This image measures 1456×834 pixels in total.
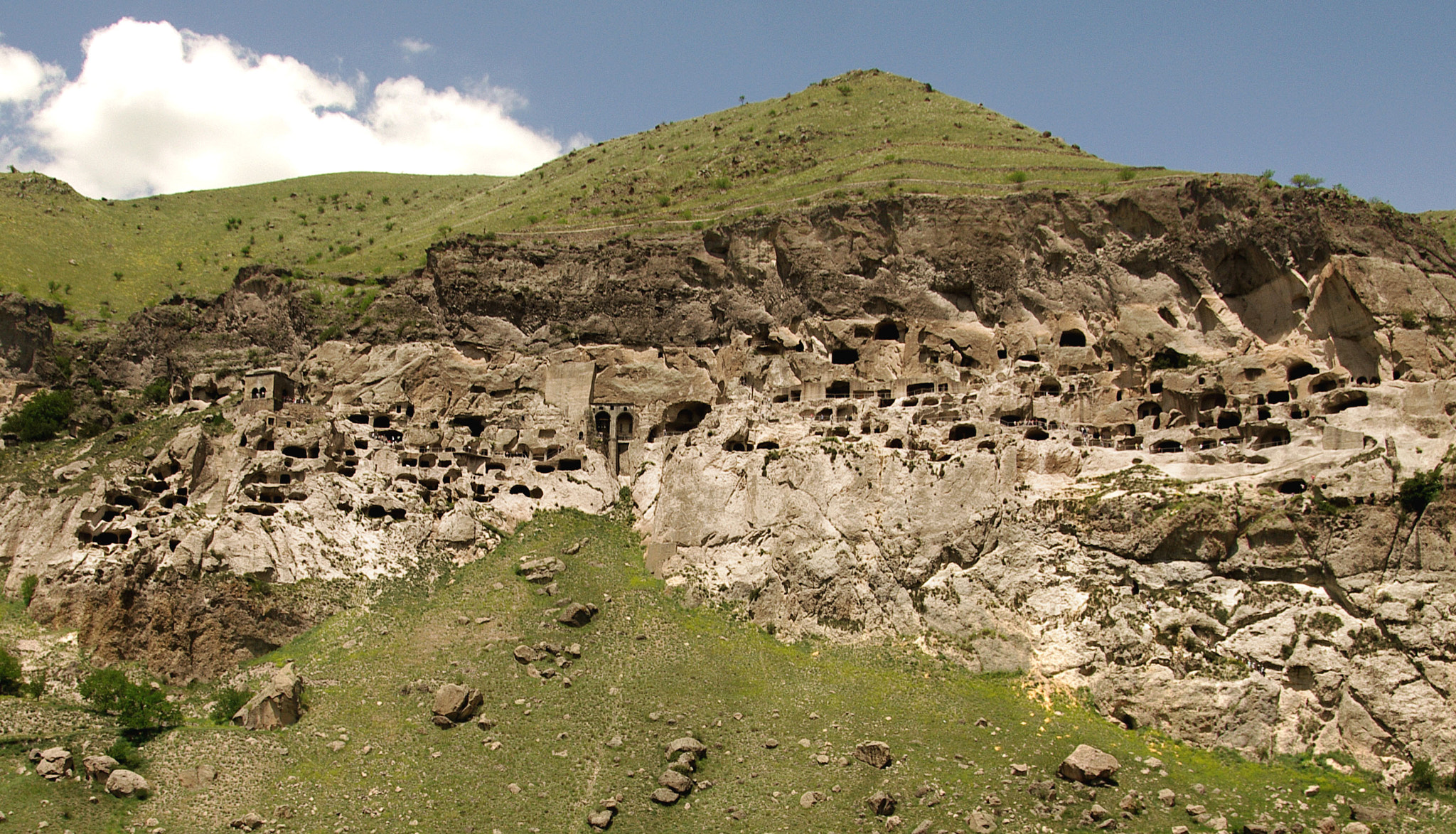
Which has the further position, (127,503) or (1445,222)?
(1445,222)

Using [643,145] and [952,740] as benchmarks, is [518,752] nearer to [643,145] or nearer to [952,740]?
[952,740]

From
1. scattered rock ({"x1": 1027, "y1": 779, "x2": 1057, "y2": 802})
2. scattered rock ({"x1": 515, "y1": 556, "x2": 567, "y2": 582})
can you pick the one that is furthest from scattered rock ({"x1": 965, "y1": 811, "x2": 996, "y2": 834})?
scattered rock ({"x1": 515, "y1": 556, "x2": 567, "y2": 582})

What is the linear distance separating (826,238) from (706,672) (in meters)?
27.8

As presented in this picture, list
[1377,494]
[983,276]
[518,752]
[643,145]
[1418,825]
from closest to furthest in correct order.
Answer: [1418,825]
[518,752]
[1377,494]
[983,276]
[643,145]

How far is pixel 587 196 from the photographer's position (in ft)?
235

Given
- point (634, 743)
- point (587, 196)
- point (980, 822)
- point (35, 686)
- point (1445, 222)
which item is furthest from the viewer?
point (587, 196)

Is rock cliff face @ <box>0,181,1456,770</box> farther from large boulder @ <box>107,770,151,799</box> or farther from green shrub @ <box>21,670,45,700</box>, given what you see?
large boulder @ <box>107,770,151,799</box>

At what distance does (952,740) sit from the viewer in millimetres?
27156

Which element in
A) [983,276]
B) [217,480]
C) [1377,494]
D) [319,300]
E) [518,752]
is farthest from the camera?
[319,300]

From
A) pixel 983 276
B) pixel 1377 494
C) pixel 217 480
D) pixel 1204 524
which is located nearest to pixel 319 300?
pixel 217 480

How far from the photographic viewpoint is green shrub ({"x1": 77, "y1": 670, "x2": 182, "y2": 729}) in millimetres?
27469

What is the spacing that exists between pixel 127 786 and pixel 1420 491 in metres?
39.3

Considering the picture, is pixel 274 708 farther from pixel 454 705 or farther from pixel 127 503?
pixel 127 503

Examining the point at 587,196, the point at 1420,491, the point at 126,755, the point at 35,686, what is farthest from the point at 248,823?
the point at 587,196
